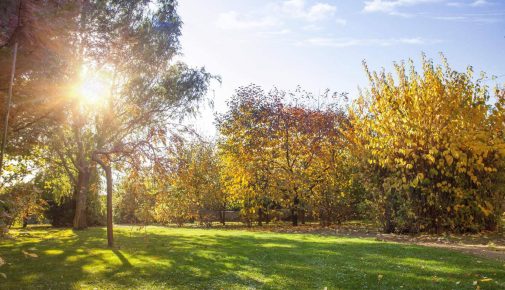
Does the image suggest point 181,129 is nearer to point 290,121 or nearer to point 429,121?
point 429,121

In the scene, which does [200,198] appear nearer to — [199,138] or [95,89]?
[95,89]

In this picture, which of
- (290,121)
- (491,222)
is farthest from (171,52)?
(491,222)

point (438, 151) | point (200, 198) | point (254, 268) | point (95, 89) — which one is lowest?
point (254, 268)

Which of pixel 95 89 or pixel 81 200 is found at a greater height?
pixel 95 89

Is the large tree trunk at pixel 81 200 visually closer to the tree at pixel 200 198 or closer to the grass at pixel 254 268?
the tree at pixel 200 198

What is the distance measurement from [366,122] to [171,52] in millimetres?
11430

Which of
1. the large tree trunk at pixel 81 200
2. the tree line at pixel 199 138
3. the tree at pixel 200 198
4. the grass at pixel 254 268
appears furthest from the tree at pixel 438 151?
the large tree trunk at pixel 81 200

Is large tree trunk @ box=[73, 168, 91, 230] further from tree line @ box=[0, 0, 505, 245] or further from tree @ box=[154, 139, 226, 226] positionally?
tree @ box=[154, 139, 226, 226]

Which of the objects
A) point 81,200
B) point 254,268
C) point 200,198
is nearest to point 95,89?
point 81,200

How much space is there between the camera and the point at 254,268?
8.70 m

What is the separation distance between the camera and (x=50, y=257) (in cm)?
1063

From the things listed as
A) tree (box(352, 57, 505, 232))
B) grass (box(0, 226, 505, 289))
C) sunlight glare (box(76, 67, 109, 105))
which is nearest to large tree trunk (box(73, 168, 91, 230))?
sunlight glare (box(76, 67, 109, 105))

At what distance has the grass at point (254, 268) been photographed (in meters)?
7.27

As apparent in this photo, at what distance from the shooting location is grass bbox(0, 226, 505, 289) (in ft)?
23.8
